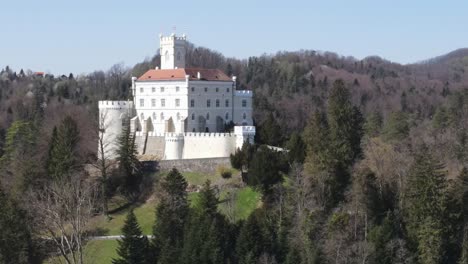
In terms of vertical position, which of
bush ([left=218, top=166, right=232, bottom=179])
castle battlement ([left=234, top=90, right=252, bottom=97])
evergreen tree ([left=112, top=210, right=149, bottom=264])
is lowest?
evergreen tree ([left=112, top=210, right=149, bottom=264])

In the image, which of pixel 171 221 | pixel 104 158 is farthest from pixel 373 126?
pixel 171 221

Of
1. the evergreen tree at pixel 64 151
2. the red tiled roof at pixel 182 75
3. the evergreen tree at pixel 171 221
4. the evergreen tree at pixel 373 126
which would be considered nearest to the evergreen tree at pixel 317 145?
the evergreen tree at pixel 171 221

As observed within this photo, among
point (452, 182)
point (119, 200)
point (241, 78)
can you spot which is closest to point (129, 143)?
point (119, 200)

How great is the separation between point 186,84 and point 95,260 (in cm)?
1570

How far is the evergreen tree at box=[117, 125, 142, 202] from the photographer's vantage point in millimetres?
49156

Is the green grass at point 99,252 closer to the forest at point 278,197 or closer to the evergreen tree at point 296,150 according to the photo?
the forest at point 278,197

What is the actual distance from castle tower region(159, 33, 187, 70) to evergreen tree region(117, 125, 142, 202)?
893cm

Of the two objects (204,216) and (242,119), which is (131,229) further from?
(242,119)

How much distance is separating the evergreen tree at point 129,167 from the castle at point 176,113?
263cm

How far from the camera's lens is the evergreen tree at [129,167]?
161 ft

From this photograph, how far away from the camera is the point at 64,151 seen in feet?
159

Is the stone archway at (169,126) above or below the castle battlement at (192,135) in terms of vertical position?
above

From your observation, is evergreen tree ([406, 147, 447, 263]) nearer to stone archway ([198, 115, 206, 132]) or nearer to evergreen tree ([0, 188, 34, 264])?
stone archway ([198, 115, 206, 132])

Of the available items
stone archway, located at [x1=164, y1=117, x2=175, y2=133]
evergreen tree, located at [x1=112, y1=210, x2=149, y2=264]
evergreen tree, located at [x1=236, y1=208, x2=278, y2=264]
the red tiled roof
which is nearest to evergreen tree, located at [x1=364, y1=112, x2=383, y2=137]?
the red tiled roof
